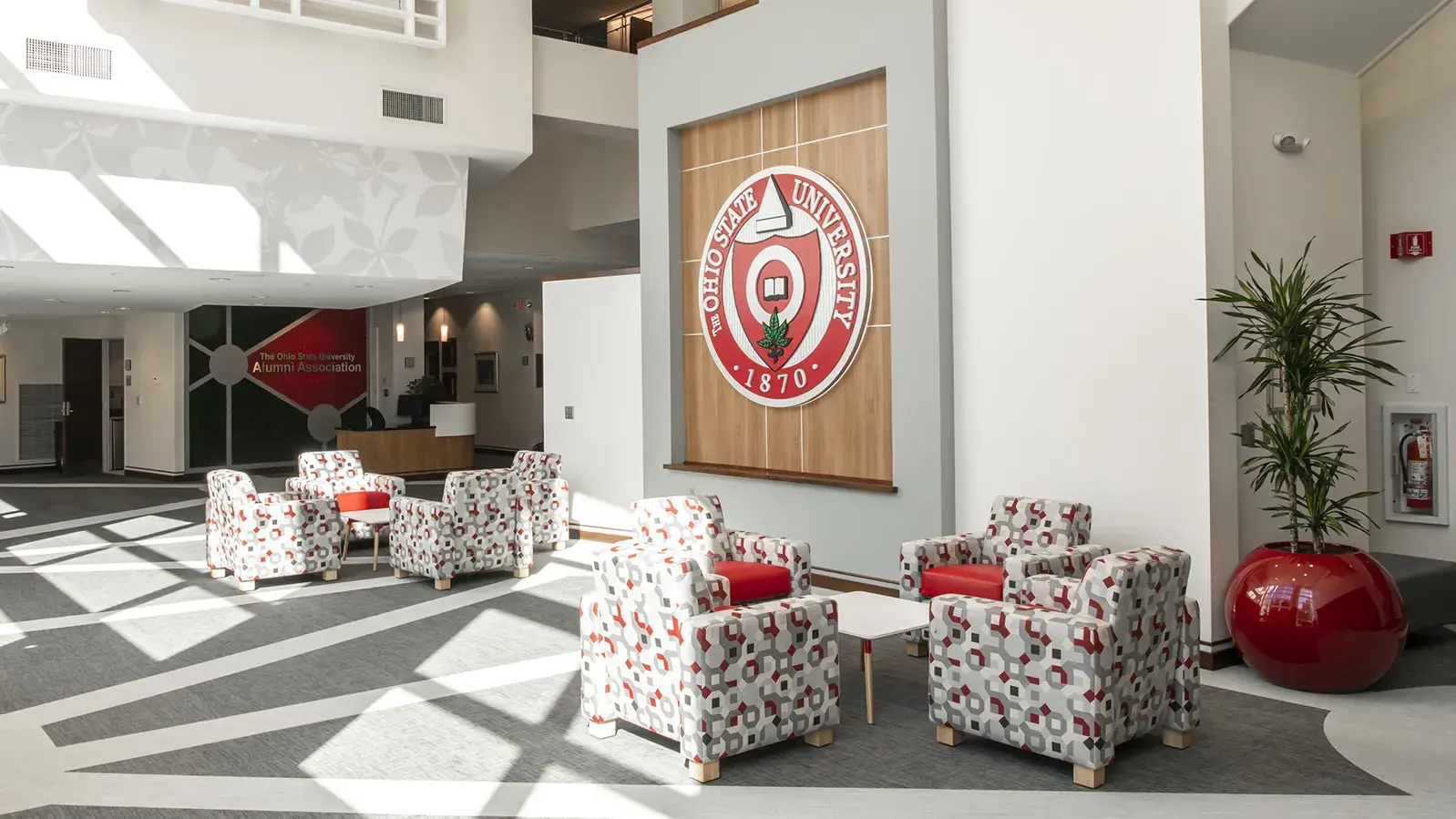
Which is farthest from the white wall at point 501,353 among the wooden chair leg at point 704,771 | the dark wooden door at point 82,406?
the wooden chair leg at point 704,771

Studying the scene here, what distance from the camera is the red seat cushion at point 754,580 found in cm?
620

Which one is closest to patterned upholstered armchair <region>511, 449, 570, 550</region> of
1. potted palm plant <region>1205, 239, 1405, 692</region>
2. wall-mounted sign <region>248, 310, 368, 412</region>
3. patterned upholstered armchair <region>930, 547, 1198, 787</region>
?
patterned upholstered armchair <region>930, 547, 1198, 787</region>

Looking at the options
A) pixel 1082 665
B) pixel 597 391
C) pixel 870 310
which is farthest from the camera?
pixel 597 391

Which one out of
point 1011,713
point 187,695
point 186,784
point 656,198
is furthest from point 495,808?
point 656,198

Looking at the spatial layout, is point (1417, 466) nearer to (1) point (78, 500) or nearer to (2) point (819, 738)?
(2) point (819, 738)

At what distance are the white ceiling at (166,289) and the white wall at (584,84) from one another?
2.25 metres

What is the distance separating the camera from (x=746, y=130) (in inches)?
342

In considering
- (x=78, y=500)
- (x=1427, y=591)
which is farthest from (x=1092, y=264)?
(x=78, y=500)

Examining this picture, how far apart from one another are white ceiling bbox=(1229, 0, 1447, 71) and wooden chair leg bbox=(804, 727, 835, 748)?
4.32 m

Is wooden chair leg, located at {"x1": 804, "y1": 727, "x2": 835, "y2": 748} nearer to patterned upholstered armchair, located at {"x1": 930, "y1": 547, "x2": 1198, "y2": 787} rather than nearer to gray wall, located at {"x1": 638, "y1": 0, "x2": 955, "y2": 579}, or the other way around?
patterned upholstered armchair, located at {"x1": 930, "y1": 547, "x2": 1198, "y2": 787}

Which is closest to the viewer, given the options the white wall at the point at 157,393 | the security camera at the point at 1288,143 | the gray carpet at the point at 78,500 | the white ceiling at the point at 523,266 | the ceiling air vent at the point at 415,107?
the security camera at the point at 1288,143

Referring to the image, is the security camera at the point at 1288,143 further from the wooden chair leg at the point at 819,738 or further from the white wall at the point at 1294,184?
the wooden chair leg at the point at 819,738

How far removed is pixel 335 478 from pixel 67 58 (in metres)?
4.19

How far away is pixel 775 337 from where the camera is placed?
27.5ft
